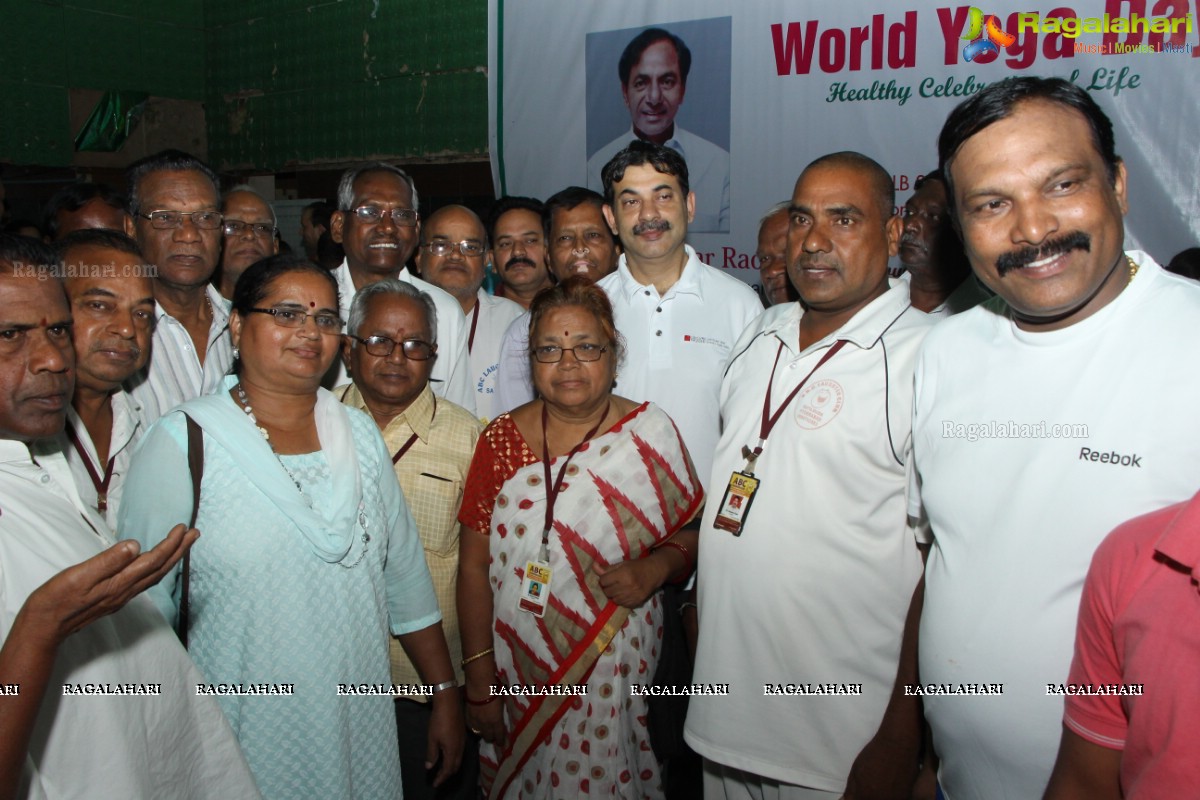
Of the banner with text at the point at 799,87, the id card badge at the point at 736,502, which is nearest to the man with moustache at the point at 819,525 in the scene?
the id card badge at the point at 736,502

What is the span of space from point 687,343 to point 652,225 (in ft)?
1.46

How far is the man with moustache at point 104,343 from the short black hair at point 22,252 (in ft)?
1.96

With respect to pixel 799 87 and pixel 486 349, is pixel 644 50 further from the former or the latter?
pixel 486 349

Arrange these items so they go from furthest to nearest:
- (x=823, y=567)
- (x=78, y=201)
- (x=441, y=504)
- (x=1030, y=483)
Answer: (x=78, y=201) → (x=441, y=504) → (x=823, y=567) → (x=1030, y=483)

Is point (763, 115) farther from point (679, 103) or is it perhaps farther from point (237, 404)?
point (237, 404)

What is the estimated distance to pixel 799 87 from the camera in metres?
4.59

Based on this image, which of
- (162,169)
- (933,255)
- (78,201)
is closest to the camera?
(162,169)

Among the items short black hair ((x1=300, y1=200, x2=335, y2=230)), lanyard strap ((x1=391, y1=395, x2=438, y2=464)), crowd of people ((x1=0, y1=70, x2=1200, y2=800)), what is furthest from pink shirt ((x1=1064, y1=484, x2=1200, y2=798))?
short black hair ((x1=300, y1=200, x2=335, y2=230))

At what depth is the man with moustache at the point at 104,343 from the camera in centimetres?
217

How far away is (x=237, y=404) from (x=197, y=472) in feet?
0.74

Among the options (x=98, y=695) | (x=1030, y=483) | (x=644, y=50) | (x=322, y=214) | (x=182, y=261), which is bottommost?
(x=98, y=695)

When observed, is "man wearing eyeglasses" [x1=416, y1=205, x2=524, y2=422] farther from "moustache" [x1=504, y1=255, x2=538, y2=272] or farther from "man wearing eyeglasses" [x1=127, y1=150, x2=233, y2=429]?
"man wearing eyeglasses" [x1=127, y1=150, x2=233, y2=429]

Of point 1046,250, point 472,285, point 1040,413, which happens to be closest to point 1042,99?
point 1046,250

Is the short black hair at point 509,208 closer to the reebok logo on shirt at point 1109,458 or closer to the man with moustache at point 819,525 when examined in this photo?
the man with moustache at point 819,525
